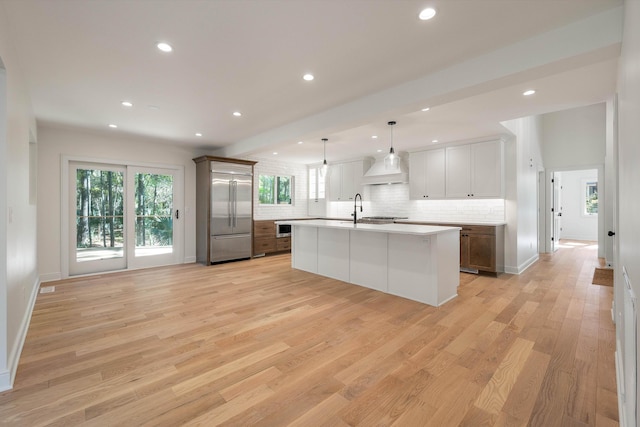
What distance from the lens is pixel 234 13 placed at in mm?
1990

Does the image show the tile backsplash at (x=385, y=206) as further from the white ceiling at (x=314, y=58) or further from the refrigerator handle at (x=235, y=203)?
the white ceiling at (x=314, y=58)

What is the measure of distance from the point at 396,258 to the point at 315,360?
2.04 meters

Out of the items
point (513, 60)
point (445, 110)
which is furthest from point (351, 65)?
point (445, 110)

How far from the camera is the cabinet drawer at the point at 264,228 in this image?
7043 mm

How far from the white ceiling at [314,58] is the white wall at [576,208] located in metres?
8.26

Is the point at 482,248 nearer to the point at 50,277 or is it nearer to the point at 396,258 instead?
the point at 396,258

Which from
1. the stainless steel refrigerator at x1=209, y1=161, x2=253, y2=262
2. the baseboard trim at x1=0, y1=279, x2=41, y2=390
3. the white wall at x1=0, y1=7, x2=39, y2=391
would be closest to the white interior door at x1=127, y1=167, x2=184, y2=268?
the stainless steel refrigerator at x1=209, y1=161, x2=253, y2=262

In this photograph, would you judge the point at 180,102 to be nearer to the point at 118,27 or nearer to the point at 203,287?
the point at 118,27

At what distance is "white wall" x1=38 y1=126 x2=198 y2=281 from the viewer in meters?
4.83

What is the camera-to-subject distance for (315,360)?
2354mm

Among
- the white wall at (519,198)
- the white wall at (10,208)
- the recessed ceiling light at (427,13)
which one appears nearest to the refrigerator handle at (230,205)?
the white wall at (10,208)

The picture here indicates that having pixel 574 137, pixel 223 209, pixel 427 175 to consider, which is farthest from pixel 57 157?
pixel 574 137

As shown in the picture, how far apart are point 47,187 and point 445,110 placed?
253 inches

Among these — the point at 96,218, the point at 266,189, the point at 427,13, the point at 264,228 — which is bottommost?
the point at 264,228
